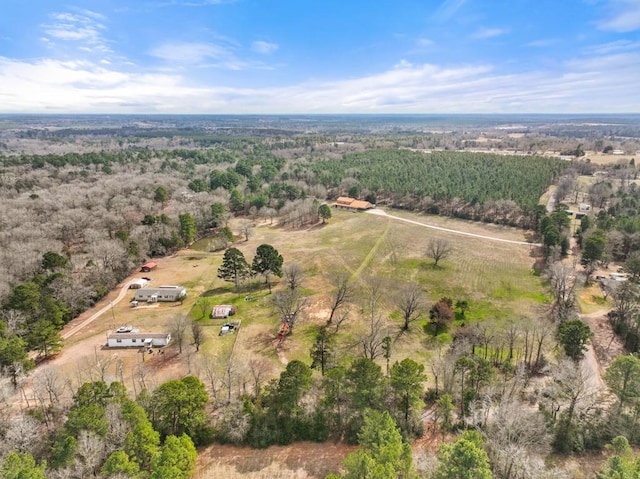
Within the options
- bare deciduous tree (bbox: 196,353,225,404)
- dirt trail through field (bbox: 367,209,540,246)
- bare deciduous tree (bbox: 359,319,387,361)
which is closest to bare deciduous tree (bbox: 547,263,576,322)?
dirt trail through field (bbox: 367,209,540,246)

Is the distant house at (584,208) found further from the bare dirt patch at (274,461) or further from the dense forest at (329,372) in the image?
the bare dirt patch at (274,461)

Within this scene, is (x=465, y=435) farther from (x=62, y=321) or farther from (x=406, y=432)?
(x=62, y=321)

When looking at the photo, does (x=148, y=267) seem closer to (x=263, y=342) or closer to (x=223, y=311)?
(x=223, y=311)

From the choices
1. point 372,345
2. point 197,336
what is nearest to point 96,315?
point 197,336

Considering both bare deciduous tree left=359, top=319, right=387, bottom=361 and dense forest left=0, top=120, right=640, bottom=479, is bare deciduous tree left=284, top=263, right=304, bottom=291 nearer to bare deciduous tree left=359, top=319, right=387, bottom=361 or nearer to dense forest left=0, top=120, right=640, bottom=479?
dense forest left=0, top=120, right=640, bottom=479

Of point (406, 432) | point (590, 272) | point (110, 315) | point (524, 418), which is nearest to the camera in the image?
point (524, 418)

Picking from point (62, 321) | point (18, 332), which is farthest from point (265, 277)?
point (18, 332)
